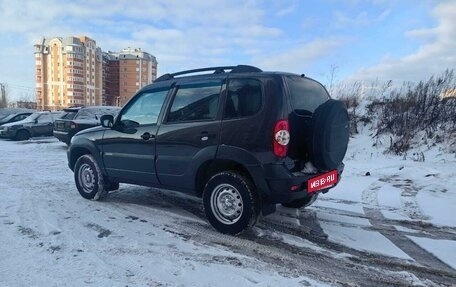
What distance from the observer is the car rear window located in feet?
14.0

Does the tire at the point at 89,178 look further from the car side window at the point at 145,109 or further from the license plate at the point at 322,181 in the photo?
the license plate at the point at 322,181

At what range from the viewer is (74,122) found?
1302cm

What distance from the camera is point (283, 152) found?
400 centimetres

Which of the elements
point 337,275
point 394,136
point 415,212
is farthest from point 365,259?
point 394,136

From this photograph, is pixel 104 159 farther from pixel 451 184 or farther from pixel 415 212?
pixel 451 184

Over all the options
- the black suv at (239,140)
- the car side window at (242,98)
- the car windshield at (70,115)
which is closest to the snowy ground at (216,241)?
the black suv at (239,140)

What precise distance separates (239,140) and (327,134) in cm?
99

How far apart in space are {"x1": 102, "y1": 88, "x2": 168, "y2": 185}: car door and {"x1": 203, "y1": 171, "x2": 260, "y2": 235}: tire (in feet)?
3.43

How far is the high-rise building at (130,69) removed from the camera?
77375 millimetres

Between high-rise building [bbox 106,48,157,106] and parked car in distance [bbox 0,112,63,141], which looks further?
high-rise building [bbox 106,48,157,106]

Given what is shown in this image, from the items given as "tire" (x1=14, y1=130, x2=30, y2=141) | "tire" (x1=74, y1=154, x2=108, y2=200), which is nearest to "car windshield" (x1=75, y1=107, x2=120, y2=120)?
"tire" (x1=14, y1=130, x2=30, y2=141)

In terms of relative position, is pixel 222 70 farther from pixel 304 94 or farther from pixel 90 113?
pixel 90 113

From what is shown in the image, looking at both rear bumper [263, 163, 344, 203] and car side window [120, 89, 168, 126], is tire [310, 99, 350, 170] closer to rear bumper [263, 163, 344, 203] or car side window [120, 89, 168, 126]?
rear bumper [263, 163, 344, 203]

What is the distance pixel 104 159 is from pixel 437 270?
15.1 ft
